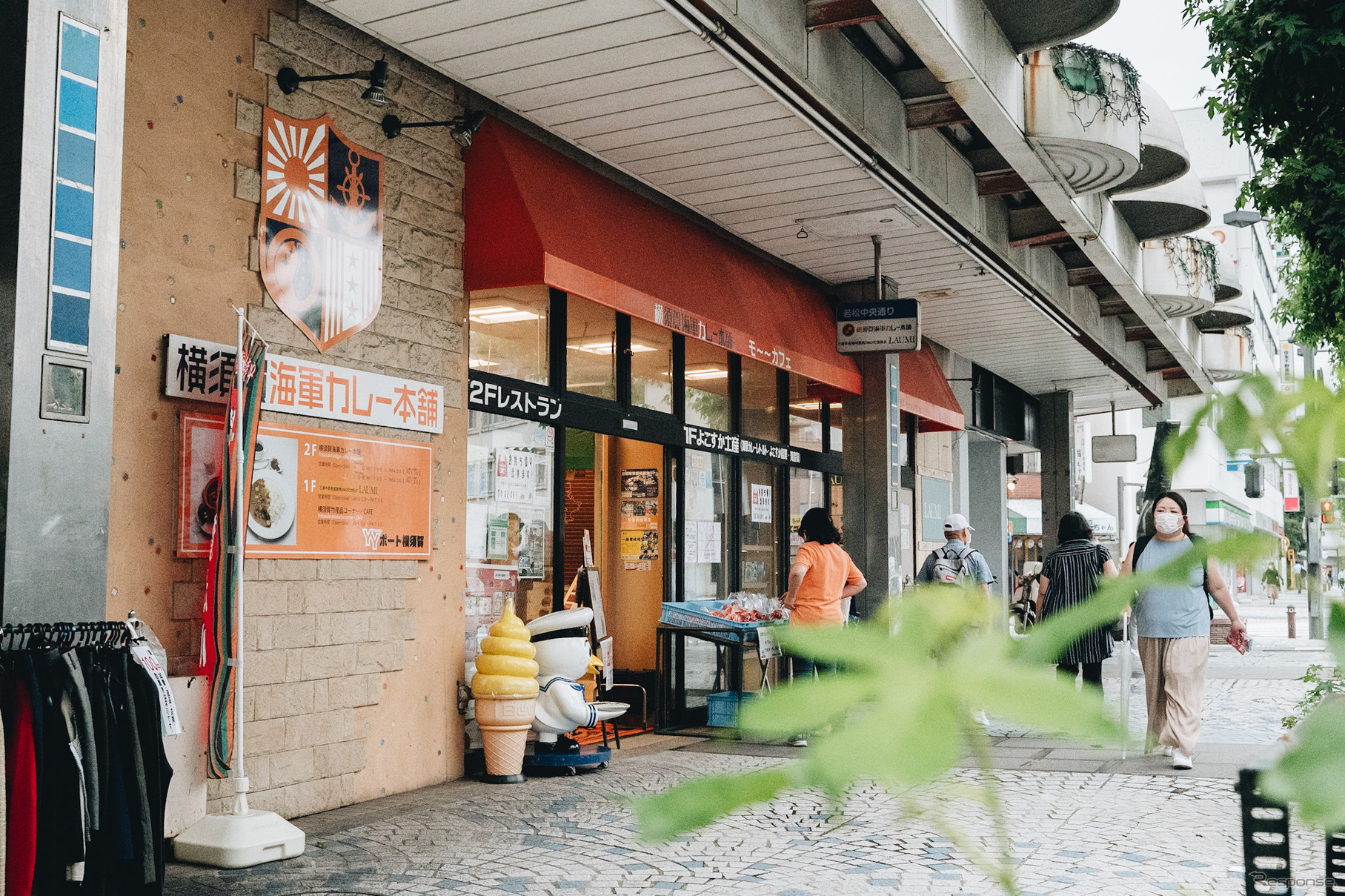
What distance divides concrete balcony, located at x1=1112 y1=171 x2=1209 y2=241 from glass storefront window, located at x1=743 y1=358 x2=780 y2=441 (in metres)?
3.86

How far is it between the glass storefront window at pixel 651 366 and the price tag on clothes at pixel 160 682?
17.1ft

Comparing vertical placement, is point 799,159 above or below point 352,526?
above

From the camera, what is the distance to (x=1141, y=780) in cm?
692

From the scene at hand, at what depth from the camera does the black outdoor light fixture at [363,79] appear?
5930 millimetres

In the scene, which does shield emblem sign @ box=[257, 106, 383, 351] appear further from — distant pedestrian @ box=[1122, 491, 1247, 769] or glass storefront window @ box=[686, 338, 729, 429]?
distant pedestrian @ box=[1122, 491, 1247, 769]

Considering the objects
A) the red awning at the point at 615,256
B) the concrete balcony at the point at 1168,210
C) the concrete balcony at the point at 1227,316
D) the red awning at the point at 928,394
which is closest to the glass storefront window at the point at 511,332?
the red awning at the point at 615,256

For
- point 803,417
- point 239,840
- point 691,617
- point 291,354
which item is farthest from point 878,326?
point 239,840

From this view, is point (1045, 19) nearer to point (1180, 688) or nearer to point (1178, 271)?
point (1180, 688)

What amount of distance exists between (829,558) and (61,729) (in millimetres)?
5654

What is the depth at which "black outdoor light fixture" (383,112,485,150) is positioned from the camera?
260 inches

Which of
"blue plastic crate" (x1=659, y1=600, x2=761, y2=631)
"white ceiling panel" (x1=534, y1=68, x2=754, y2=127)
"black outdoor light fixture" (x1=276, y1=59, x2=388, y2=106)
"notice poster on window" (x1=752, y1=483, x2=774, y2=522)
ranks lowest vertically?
"blue plastic crate" (x1=659, y1=600, x2=761, y2=631)

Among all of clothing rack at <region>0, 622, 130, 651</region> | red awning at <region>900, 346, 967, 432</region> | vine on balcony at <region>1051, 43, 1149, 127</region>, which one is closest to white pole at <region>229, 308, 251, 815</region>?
clothing rack at <region>0, 622, 130, 651</region>

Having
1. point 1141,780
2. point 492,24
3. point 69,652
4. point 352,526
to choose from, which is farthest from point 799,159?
point 69,652

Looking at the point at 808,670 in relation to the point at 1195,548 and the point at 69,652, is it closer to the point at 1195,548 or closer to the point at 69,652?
the point at 1195,548
